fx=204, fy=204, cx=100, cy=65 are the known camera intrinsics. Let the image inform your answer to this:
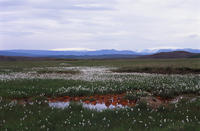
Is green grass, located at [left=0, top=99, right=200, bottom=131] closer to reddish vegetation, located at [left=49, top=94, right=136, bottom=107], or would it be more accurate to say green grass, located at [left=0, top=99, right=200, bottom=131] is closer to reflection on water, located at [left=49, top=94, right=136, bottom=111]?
reflection on water, located at [left=49, top=94, right=136, bottom=111]

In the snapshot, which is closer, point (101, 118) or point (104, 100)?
point (101, 118)

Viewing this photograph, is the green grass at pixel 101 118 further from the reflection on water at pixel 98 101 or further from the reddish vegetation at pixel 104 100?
the reddish vegetation at pixel 104 100

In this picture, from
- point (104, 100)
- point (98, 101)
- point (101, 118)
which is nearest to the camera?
point (101, 118)

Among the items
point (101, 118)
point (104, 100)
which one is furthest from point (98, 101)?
point (101, 118)

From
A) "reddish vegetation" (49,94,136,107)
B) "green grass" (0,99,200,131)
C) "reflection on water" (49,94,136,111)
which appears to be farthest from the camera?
"reddish vegetation" (49,94,136,107)

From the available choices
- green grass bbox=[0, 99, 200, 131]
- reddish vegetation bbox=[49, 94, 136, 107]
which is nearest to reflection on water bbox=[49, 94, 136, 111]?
reddish vegetation bbox=[49, 94, 136, 107]

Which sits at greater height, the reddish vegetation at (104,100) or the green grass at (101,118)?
the green grass at (101,118)

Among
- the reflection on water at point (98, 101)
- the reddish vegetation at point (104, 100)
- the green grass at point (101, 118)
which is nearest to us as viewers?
the green grass at point (101, 118)

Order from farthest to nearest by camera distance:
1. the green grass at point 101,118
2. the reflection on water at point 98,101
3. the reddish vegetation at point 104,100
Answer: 1. the reddish vegetation at point 104,100
2. the reflection on water at point 98,101
3. the green grass at point 101,118

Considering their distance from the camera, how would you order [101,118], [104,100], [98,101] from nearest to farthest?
[101,118]
[98,101]
[104,100]

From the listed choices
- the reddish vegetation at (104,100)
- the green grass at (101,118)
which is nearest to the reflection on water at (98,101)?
the reddish vegetation at (104,100)

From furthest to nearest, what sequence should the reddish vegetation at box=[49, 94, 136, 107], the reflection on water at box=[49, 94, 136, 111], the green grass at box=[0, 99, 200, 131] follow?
1. the reddish vegetation at box=[49, 94, 136, 107]
2. the reflection on water at box=[49, 94, 136, 111]
3. the green grass at box=[0, 99, 200, 131]

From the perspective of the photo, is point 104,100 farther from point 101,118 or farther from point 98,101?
point 101,118

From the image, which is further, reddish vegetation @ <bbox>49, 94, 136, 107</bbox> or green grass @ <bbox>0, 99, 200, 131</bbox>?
reddish vegetation @ <bbox>49, 94, 136, 107</bbox>
